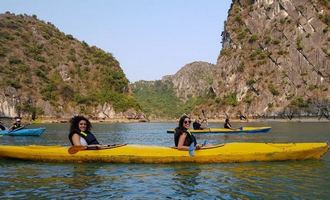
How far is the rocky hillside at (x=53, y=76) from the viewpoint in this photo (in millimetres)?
118875

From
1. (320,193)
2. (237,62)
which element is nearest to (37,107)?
(237,62)

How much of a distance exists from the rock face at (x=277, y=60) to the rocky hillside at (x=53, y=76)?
3466cm

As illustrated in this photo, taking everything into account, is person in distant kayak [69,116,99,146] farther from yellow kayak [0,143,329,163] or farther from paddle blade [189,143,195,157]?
paddle blade [189,143,195,157]

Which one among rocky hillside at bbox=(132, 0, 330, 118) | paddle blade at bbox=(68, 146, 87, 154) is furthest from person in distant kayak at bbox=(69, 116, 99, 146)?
rocky hillside at bbox=(132, 0, 330, 118)

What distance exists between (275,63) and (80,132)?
120229 millimetres

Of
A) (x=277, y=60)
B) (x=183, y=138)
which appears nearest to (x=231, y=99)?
(x=277, y=60)

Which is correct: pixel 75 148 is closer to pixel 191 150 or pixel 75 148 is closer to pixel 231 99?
pixel 191 150

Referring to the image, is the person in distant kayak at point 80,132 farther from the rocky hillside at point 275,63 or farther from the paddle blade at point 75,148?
the rocky hillside at point 275,63

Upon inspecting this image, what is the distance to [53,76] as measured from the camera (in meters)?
134

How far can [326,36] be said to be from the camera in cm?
12400

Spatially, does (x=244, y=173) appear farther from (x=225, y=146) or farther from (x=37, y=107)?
(x=37, y=107)

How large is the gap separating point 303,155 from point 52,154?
34.1 feet

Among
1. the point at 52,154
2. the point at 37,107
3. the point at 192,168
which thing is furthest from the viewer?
the point at 37,107

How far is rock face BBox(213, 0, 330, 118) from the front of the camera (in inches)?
4737
